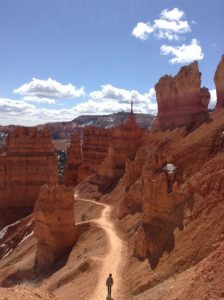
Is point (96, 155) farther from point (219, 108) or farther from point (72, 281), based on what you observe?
point (72, 281)

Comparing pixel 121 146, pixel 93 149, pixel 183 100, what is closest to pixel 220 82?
pixel 183 100

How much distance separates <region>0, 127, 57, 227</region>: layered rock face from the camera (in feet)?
220

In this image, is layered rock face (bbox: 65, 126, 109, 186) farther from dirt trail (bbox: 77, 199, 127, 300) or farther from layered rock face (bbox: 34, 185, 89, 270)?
layered rock face (bbox: 34, 185, 89, 270)

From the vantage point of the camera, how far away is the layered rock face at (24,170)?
220 ft

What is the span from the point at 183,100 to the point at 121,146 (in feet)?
46.3

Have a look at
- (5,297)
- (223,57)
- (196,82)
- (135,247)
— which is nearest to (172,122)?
(196,82)

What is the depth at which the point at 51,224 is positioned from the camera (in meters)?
40.1

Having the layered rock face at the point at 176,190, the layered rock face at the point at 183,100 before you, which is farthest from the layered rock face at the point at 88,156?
the layered rock face at the point at 176,190

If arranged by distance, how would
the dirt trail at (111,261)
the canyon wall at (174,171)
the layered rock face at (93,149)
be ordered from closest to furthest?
the dirt trail at (111,261) → the canyon wall at (174,171) → the layered rock face at (93,149)

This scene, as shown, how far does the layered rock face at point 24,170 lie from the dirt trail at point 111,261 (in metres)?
23.3

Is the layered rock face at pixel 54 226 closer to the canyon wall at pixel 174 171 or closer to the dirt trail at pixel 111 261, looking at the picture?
the dirt trail at pixel 111 261

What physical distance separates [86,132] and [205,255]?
6487 cm

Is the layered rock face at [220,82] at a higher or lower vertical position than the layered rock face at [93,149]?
higher

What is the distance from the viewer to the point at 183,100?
51688 mm
